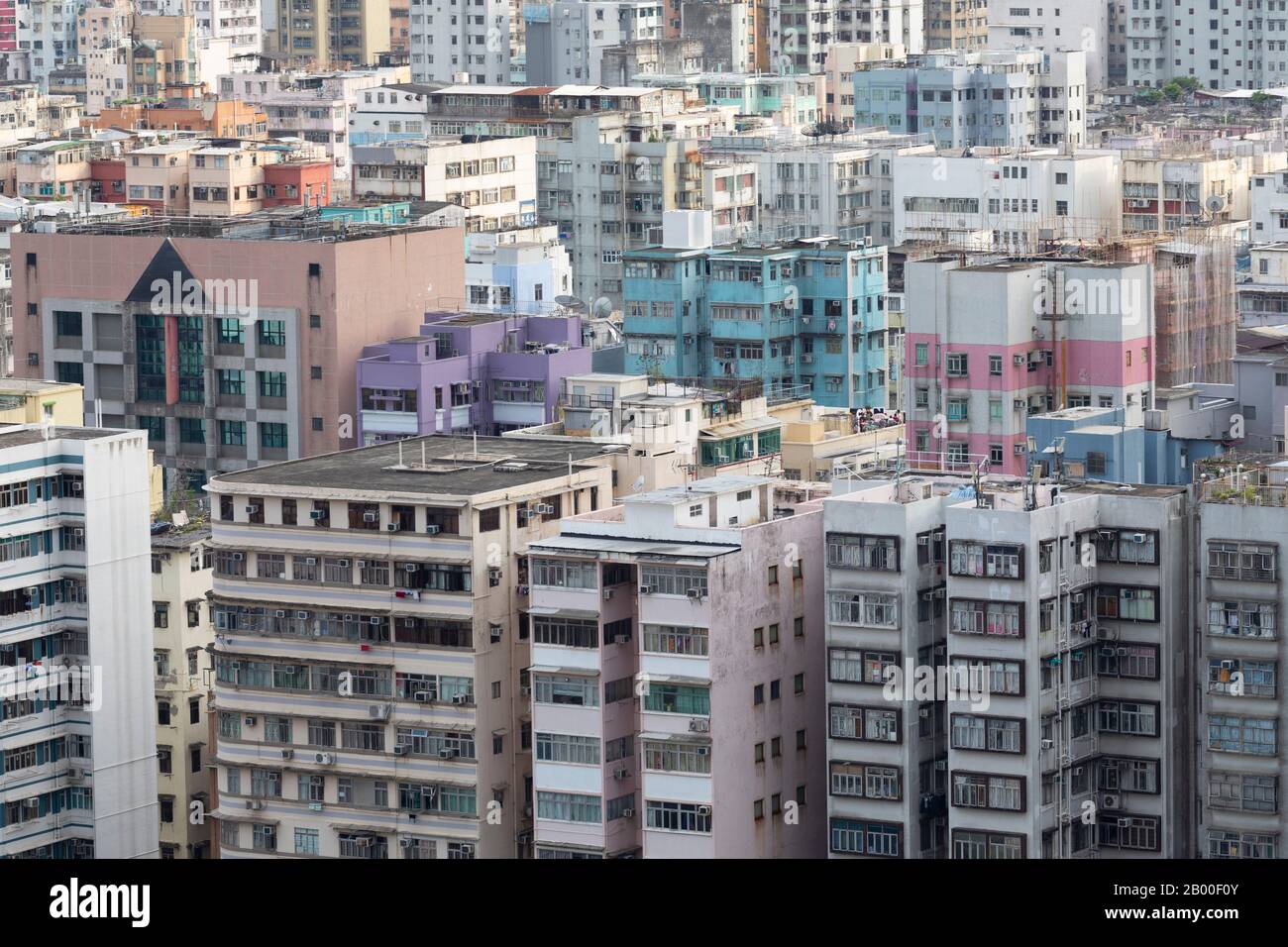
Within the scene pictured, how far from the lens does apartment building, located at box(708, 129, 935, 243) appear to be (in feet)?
455

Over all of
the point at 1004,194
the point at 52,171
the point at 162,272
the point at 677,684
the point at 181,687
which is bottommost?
the point at 181,687

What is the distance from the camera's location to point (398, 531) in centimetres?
5934

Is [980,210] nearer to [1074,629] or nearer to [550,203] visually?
[550,203]

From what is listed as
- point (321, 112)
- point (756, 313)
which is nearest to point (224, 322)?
point (756, 313)

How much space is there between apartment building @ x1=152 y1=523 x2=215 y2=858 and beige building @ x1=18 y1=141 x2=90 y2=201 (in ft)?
249

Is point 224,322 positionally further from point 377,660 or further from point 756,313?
point 377,660

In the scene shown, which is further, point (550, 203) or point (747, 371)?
point (550, 203)

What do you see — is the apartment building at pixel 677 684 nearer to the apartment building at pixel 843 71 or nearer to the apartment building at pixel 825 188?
the apartment building at pixel 825 188

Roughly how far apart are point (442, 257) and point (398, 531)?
34.8m

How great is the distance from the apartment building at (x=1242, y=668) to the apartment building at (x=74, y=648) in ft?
75.4

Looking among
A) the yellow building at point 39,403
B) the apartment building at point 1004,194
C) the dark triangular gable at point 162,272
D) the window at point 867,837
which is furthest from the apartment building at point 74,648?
the apartment building at point 1004,194

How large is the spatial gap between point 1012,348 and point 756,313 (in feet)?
71.9

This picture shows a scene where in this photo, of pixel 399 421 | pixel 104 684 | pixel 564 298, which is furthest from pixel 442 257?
pixel 104 684

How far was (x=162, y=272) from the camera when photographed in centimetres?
9125
